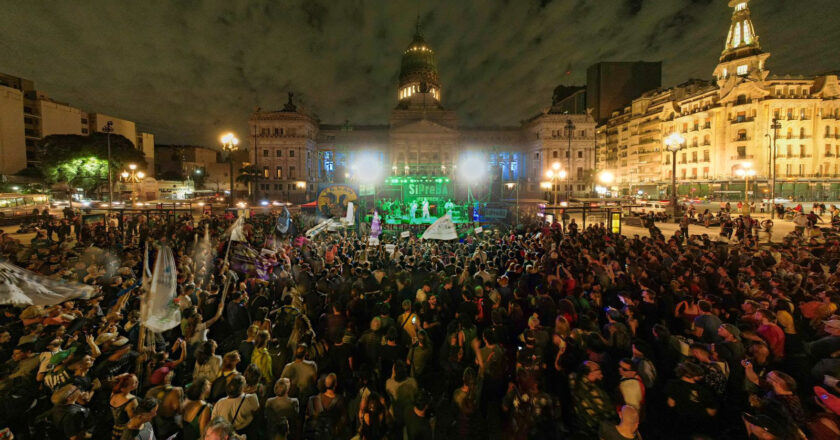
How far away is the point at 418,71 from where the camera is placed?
8219 centimetres

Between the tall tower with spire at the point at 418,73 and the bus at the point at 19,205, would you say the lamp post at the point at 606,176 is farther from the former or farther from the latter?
the bus at the point at 19,205

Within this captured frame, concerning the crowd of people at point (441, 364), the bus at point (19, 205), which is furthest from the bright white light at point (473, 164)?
the crowd of people at point (441, 364)

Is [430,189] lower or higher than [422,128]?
lower

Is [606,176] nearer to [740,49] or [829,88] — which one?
[829,88]

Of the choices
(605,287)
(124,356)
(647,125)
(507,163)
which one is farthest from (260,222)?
(647,125)

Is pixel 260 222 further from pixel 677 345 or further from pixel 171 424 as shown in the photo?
pixel 677 345

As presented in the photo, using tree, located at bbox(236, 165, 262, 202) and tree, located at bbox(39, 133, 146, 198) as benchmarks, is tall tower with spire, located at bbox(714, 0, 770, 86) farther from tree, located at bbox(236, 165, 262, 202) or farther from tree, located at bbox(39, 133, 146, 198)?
tree, located at bbox(39, 133, 146, 198)

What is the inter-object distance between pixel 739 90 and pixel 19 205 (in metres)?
93.5

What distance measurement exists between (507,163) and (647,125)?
30.1 m

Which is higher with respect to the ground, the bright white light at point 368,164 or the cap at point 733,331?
the bright white light at point 368,164

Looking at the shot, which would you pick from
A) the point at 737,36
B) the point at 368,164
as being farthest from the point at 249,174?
the point at 737,36

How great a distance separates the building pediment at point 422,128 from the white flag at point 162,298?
6628 cm

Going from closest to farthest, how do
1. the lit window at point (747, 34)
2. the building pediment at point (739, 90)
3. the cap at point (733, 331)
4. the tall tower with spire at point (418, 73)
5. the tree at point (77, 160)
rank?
the cap at point (733, 331) < the tree at point (77, 160) < the building pediment at point (739, 90) < the lit window at point (747, 34) < the tall tower with spire at point (418, 73)

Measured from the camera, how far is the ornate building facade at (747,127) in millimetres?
56719
